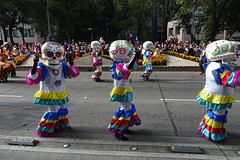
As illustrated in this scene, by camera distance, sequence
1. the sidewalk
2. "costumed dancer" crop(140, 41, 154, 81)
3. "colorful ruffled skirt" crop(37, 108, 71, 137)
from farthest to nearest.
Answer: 1. the sidewalk
2. "costumed dancer" crop(140, 41, 154, 81)
3. "colorful ruffled skirt" crop(37, 108, 71, 137)

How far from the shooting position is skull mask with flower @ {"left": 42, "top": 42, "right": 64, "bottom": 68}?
4.33 metres

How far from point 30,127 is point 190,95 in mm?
5641

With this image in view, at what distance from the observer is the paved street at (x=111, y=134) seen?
3.90 m

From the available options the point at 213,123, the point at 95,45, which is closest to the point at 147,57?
the point at 95,45

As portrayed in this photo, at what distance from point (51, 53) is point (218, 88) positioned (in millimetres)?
3505

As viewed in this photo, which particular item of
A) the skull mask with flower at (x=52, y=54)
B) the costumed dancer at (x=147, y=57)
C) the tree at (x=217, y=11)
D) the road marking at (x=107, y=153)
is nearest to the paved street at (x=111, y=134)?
the road marking at (x=107, y=153)

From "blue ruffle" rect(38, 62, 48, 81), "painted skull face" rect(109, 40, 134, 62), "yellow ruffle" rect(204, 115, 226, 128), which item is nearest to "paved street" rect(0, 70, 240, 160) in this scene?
"yellow ruffle" rect(204, 115, 226, 128)

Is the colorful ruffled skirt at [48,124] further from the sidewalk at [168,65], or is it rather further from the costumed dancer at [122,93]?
the sidewalk at [168,65]

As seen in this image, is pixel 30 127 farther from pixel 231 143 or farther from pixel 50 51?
pixel 231 143

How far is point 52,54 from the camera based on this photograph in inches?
171

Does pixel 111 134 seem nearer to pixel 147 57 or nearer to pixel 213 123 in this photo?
pixel 213 123

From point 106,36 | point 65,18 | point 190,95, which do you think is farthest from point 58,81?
point 106,36

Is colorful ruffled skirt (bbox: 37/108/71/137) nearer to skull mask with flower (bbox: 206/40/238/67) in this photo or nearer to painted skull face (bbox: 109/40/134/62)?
painted skull face (bbox: 109/40/134/62)

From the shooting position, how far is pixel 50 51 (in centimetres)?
433
